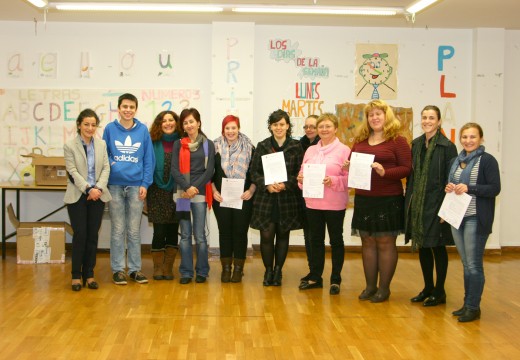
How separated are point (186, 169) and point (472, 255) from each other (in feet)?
7.79

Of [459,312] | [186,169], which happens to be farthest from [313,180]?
[459,312]

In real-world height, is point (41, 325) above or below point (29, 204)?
below

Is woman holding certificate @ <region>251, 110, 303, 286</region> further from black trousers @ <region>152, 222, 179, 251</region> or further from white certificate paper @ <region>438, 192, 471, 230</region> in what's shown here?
white certificate paper @ <region>438, 192, 471, 230</region>

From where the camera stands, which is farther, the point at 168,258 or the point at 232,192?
the point at 168,258

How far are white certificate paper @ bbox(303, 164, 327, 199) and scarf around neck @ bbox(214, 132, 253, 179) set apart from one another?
598mm

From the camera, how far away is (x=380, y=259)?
441cm

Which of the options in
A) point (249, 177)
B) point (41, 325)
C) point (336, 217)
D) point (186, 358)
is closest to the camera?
point (186, 358)

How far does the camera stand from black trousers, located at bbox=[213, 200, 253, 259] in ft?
16.5

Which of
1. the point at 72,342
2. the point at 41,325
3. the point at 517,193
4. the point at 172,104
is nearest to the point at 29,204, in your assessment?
the point at 172,104

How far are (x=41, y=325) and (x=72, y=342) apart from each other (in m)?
0.46

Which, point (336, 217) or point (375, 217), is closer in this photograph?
point (375, 217)

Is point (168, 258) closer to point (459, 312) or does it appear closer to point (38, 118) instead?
point (459, 312)

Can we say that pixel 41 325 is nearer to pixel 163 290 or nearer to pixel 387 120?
pixel 163 290

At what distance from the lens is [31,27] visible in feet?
22.6
